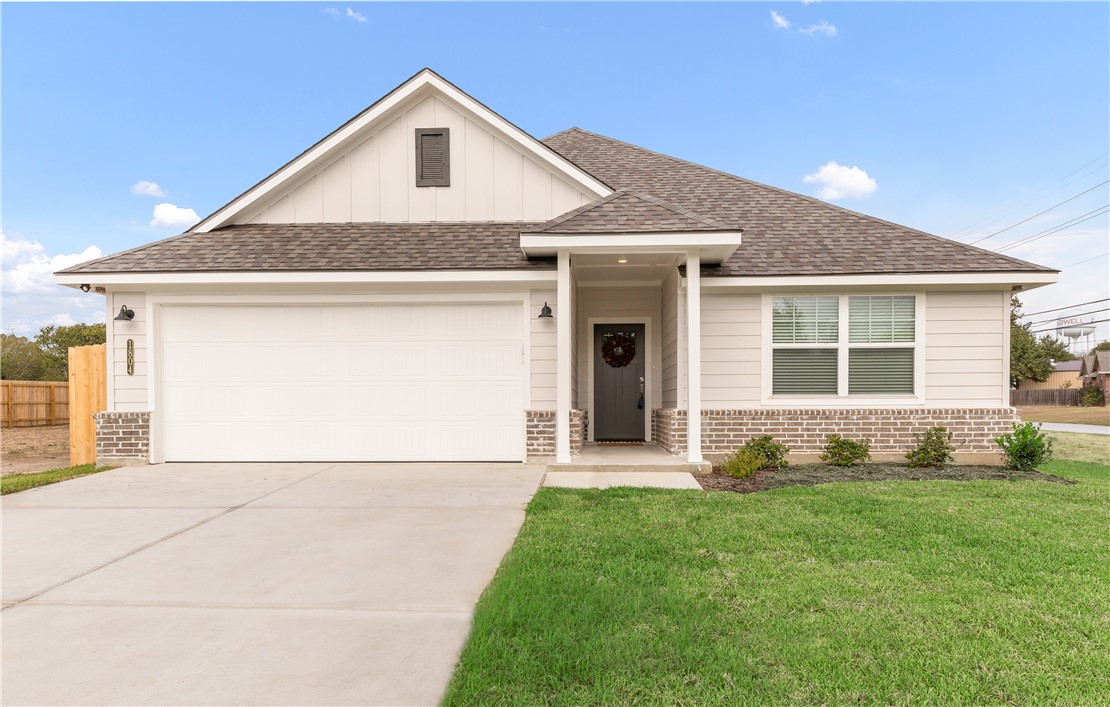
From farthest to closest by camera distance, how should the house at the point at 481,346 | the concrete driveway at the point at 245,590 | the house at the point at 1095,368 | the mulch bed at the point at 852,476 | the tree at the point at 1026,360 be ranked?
the house at the point at 1095,368
the tree at the point at 1026,360
the house at the point at 481,346
the mulch bed at the point at 852,476
the concrete driveway at the point at 245,590

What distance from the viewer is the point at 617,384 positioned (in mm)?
10578

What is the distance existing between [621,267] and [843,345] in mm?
3518

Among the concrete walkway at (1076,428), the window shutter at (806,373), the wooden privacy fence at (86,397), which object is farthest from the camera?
the concrete walkway at (1076,428)

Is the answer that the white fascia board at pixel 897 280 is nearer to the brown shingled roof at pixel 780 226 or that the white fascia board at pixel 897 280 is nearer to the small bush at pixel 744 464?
the brown shingled roof at pixel 780 226

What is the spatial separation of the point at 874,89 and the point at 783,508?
59.3 feet

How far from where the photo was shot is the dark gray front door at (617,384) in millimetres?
10523

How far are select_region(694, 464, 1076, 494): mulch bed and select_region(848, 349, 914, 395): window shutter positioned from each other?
47.6 inches

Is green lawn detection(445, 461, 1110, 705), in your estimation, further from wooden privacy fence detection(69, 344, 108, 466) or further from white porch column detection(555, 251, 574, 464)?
wooden privacy fence detection(69, 344, 108, 466)

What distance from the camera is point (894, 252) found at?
27.5 ft

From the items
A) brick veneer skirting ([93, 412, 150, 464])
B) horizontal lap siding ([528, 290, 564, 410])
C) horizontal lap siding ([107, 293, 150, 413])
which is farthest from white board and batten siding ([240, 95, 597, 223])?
brick veneer skirting ([93, 412, 150, 464])

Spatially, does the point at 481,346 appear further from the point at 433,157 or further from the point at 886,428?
the point at 886,428

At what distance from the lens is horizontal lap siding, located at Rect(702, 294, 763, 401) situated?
8344mm

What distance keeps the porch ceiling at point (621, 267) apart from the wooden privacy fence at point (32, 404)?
55.1 ft

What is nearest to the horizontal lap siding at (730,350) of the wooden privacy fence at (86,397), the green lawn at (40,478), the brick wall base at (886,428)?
the brick wall base at (886,428)
